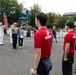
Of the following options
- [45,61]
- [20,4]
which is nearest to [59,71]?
[45,61]

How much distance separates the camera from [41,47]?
4461 millimetres

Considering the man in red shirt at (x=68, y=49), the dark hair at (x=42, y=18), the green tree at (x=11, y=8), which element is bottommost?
the man in red shirt at (x=68, y=49)

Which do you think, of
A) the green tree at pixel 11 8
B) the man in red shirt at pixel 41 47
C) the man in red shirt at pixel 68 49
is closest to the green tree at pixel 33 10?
the green tree at pixel 11 8

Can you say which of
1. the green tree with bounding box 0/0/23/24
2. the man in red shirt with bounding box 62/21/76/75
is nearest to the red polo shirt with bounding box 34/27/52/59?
the man in red shirt with bounding box 62/21/76/75

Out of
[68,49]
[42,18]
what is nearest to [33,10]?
[68,49]

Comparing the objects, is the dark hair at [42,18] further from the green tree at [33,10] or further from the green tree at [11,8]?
the green tree at [33,10]

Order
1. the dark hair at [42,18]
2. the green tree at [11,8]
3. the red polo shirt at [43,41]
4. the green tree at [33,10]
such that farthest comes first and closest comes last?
1. the green tree at [33,10]
2. the green tree at [11,8]
3. the dark hair at [42,18]
4. the red polo shirt at [43,41]

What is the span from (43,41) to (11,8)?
54.3 m

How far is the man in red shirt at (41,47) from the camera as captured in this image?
14.4 ft

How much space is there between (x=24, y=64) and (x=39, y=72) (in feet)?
18.5

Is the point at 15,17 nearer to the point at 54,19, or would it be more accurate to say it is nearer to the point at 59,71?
the point at 54,19

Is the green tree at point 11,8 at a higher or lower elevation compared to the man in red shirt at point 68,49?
higher

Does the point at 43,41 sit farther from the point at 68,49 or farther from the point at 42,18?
the point at 68,49

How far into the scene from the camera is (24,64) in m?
10.2
